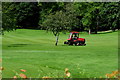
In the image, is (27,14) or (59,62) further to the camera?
(27,14)

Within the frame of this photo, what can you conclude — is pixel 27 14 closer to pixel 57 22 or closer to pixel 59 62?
pixel 57 22

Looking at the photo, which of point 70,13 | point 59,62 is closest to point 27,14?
point 70,13

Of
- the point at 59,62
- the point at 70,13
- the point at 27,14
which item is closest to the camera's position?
the point at 59,62

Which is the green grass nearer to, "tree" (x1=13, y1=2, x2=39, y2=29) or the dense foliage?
the dense foliage

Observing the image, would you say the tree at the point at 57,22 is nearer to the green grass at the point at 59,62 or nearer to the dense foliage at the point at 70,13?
the green grass at the point at 59,62

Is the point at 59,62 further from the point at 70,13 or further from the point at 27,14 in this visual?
the point at 27,14

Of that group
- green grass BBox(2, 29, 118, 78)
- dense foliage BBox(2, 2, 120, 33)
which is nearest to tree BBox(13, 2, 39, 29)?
dense foliage BBox(2, 2, 120, 33)

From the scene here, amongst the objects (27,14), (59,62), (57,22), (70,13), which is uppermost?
(27,14)

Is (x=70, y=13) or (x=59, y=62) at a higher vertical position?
(x=70, y=13)

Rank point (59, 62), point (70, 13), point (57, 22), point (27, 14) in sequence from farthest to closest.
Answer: point (27, 14) → point (70, 13) → point (57, 22) → point (59, 62)

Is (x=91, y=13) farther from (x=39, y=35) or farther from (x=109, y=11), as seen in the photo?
(x=109, y=11)

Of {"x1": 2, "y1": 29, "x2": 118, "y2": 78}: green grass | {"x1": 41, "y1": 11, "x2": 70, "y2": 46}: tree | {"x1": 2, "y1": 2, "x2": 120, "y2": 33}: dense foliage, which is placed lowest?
{"x1": 2, "y1": 29, "x2": 118, "y2": 78}: green grass

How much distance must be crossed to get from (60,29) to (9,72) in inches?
1095

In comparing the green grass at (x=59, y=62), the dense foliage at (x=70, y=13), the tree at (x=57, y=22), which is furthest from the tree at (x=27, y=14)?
the green grass at (x=59, y=62)
